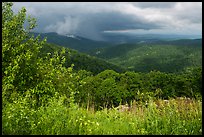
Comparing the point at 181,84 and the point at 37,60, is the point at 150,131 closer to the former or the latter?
the point at 37,60

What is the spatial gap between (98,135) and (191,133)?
82.2 inches

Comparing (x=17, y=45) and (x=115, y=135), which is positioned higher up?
(x=17, y=45)

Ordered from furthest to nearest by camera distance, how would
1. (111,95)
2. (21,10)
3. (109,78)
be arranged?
(109,78) → (111,95) → (21,10)

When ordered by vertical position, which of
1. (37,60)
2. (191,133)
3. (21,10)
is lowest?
(191,133)

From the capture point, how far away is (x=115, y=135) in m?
6.46

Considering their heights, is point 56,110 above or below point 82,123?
above

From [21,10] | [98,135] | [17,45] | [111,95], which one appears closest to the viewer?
[98,135]

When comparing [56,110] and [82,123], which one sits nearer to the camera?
[82,123]

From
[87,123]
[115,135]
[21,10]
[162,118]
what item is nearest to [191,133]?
[162,118]

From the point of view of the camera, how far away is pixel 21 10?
1240 centimetres

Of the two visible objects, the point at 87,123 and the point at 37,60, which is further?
the point at 37,60

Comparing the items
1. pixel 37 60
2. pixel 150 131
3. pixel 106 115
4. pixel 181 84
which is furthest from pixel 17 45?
pixel 181 84

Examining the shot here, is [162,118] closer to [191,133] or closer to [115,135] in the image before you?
[191,133]

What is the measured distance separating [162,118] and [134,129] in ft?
3.17
